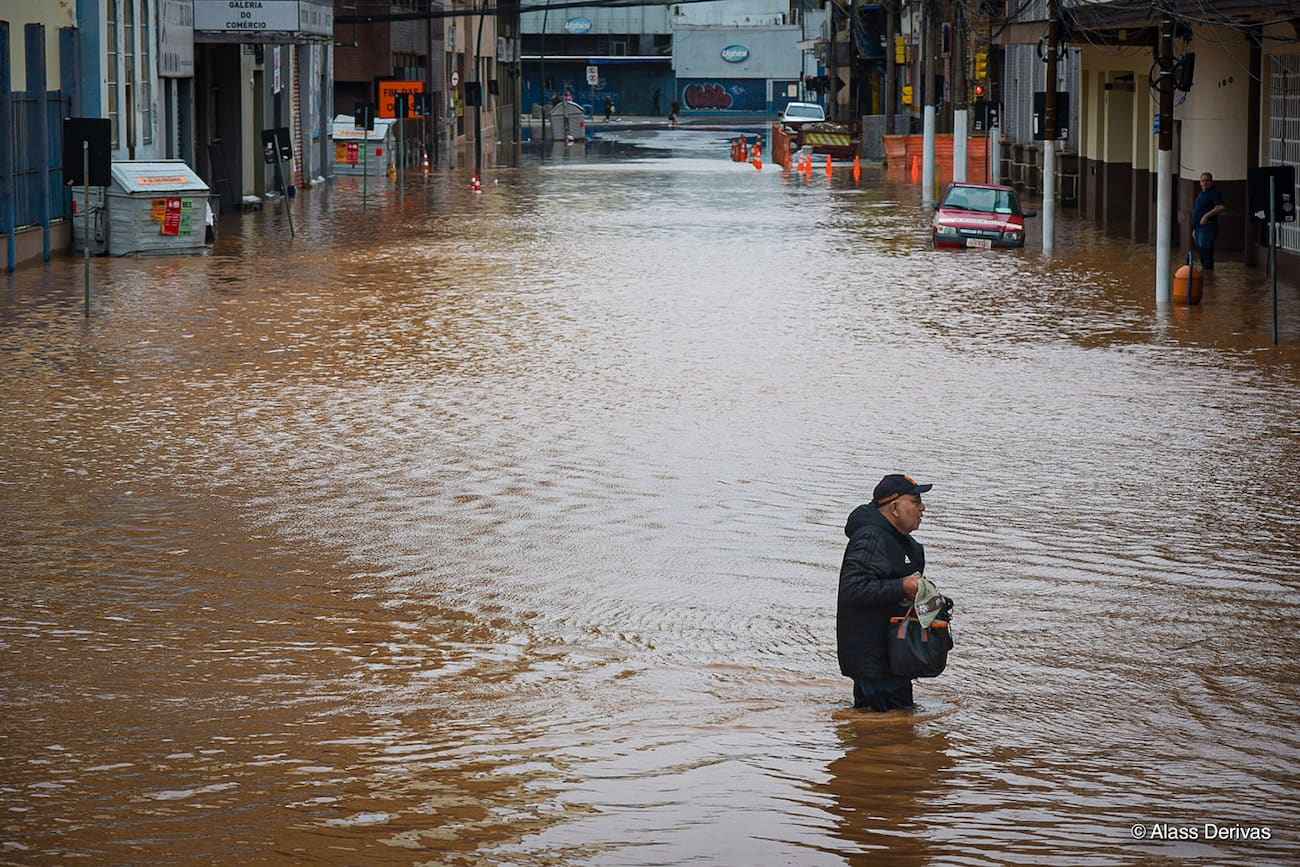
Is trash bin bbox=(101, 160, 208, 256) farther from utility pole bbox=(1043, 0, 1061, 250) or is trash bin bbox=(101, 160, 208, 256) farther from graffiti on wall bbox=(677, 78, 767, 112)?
graffiti on wall bbox=(677, 78, 767, 112)

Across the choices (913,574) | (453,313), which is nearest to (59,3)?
(453,313)

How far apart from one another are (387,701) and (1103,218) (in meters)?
34.6

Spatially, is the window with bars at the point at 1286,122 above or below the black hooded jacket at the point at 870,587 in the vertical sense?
above

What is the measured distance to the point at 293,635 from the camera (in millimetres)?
10359

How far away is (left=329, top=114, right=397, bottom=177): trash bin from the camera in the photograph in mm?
60281

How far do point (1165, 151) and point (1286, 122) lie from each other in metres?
5.76

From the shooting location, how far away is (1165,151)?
83.5 ft

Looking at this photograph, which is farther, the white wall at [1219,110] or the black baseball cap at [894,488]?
the white wall at [1219,110]

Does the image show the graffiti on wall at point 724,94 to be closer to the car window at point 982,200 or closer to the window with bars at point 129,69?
the window with bars at point 129,69

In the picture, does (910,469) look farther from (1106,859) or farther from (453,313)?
(453,313)

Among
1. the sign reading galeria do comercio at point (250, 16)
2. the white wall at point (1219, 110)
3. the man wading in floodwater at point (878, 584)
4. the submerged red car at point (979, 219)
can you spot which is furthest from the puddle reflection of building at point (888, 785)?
the sign reading galeria do comercio at point (250, 16)

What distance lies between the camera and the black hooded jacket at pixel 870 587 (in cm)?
852

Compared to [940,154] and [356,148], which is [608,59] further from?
[356,148]

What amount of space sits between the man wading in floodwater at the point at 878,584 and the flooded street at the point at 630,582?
0.19m
